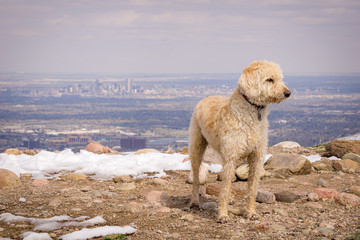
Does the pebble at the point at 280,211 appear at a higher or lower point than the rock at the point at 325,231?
lower

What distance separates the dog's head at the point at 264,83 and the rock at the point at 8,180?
6.52m

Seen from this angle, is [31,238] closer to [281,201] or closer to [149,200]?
[149,200]

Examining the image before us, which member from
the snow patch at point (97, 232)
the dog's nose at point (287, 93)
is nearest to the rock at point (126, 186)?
the snow patch at point (97, 232)

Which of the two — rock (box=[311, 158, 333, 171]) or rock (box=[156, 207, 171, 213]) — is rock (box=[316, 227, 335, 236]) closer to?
rock (box=[156, 207, 171, 213])

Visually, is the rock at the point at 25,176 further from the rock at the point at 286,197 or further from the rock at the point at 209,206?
the rock at the point at 286,197

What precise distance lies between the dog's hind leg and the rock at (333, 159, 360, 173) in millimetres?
5343

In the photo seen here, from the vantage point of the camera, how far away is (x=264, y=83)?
6.40 metres

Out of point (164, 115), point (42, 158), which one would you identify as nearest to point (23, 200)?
point (42, 158)

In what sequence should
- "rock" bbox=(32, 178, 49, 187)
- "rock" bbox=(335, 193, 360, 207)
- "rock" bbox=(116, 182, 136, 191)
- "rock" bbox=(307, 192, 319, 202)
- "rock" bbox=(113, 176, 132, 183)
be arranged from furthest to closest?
"rock" bbox=(113, 176, 132, 183) < "rock" bbox=(32, 178, 49, 187) < "rock" bbox=(116, 182, 136, 191) < "rock" bbox=(307, 192, 319, 202) < "rock" bbox=(335, 193, 360, 207)

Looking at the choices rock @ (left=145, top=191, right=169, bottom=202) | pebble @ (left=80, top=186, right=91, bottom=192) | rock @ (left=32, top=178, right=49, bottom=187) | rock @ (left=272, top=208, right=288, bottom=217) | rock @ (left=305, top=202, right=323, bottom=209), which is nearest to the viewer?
rock @ (left=272, top=208, right=288, bottom=217)

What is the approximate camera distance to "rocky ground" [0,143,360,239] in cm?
637

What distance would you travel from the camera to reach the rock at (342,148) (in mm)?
12922

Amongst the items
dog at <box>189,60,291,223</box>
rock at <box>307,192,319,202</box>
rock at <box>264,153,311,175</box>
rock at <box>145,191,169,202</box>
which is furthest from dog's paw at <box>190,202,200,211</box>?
rock at <box>264,153,311,175</box>

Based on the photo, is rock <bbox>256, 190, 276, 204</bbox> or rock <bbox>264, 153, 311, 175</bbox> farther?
rock <bbox>264, 153, 311, 175</bbox>
